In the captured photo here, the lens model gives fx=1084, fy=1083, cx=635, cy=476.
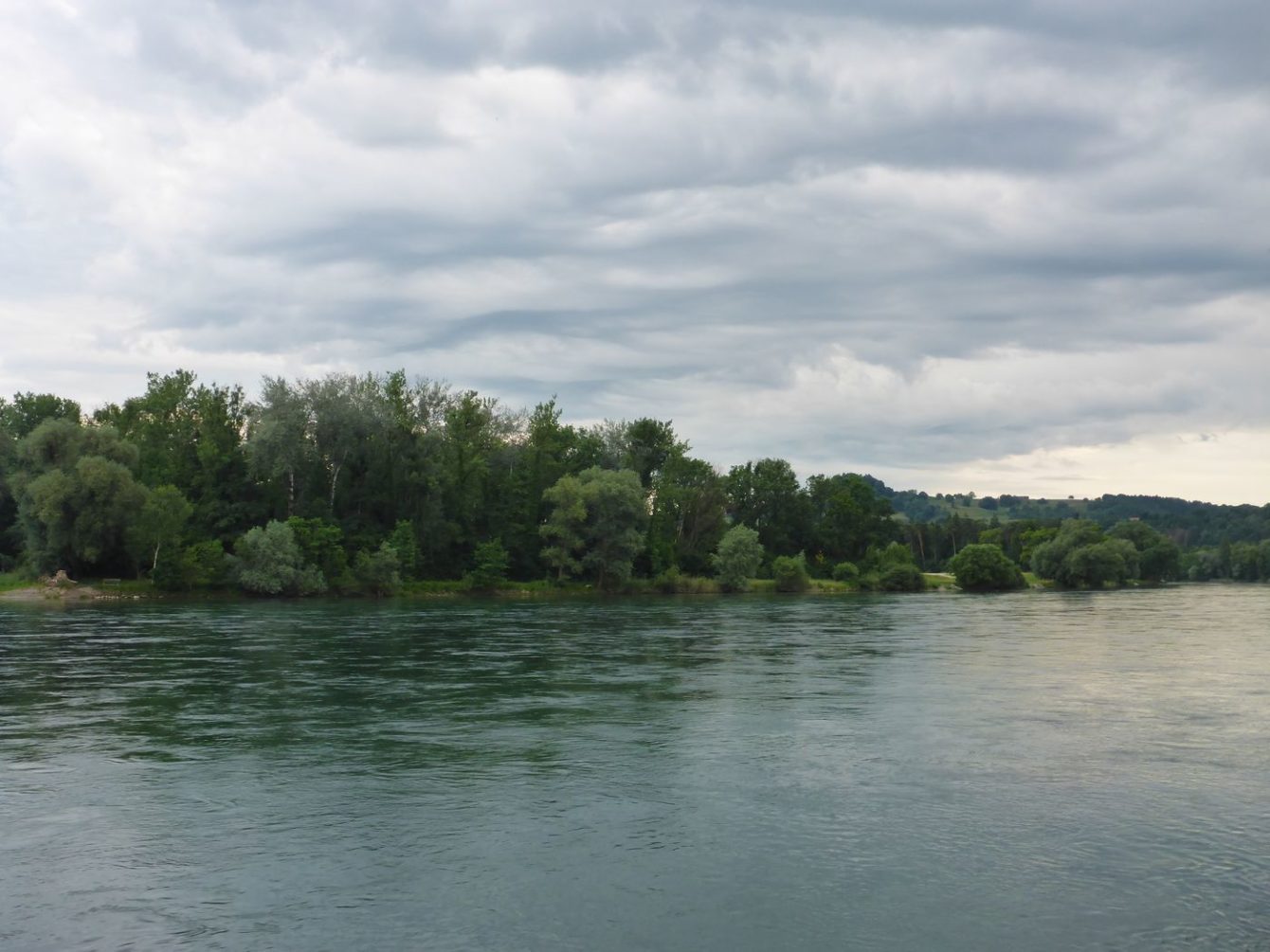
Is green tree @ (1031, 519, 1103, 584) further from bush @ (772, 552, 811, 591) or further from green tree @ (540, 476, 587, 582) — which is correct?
green tree @ (540, 476, 587, 582)

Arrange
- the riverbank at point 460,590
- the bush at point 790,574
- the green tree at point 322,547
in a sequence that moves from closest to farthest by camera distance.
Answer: the riverbank at point 460,590, the green tree at point 322,547, the bush at point 790,574

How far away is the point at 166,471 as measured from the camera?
321ft

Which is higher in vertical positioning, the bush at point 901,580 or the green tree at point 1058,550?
the green tree at point 1058,550

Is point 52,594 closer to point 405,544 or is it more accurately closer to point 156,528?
point 156,528

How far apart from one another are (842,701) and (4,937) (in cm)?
2048

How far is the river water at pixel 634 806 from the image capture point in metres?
11.8

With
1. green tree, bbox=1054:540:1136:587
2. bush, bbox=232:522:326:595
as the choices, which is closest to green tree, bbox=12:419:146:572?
bush, bbox=232:522:326:595

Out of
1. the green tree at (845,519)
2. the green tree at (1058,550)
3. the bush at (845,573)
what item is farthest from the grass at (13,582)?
the green tree at (1058,550)

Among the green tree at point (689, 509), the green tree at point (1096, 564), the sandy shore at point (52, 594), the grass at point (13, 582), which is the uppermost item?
the green tree at point (689, 509)

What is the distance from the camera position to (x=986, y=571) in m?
123

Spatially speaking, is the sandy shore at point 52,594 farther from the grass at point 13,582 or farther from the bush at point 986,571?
the bush at point 986,571

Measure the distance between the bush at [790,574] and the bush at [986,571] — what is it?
60.6 ft

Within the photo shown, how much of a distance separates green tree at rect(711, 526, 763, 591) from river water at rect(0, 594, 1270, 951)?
3155 inches

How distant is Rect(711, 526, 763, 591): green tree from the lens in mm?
116625
